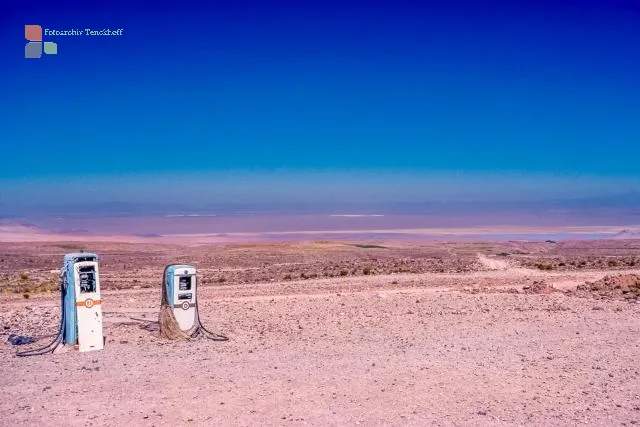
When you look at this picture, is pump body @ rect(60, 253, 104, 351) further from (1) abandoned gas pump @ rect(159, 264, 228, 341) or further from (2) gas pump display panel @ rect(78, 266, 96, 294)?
(1) abandoned gas pump @ rect(159, 264, 228, 341)

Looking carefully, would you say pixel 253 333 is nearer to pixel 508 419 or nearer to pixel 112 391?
pixel 112 391

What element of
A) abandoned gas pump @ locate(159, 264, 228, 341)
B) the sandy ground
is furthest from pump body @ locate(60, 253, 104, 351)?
abandoned gas pump @ locate(159, 264, 228, 341)

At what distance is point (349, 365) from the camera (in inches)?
417

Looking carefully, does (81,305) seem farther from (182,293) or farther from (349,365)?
(349,365)

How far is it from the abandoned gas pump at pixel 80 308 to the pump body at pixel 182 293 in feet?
5.46

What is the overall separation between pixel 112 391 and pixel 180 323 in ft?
13.9

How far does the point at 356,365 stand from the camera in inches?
417

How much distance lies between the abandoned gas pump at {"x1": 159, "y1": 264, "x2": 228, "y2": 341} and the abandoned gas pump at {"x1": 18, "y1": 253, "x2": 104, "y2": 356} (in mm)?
1580

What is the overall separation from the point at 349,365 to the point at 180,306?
166 inches

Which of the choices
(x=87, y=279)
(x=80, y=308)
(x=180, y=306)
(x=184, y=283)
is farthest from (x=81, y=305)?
(x=184, y=283)

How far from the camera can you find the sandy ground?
809 cm

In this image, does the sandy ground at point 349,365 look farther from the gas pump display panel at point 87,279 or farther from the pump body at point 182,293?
the gas pump display panel at point 87,279

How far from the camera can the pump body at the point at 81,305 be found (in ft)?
38.1

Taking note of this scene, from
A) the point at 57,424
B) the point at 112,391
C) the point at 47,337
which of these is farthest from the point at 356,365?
the point at 47,337
